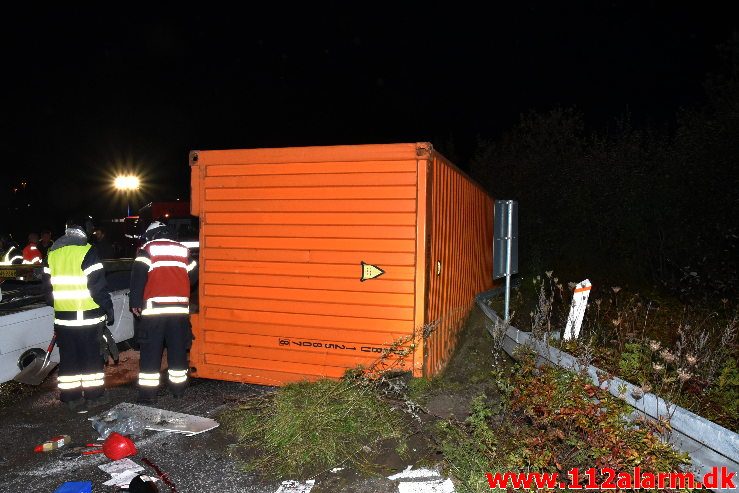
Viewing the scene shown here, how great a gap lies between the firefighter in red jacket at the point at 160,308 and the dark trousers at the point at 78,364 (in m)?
0.41

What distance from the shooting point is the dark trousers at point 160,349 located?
5197mm

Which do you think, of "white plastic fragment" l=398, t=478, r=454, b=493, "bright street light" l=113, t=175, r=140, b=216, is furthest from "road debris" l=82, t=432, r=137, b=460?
"bright street light" l=113, t=175, r=140, b=216

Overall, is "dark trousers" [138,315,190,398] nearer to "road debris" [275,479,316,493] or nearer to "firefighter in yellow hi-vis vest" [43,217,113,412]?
"firefighter in yellow hi-vis vest" [43,217,113,412]

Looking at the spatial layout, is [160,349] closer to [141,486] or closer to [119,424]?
[119,424]

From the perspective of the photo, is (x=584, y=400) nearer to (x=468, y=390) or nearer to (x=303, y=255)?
(x=468, y=390)

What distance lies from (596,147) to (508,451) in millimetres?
14232

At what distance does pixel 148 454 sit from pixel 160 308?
1.57m

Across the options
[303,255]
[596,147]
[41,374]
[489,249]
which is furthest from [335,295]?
[596,147]

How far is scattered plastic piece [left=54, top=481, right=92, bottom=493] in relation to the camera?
3.45 m

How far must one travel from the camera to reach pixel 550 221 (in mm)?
17047

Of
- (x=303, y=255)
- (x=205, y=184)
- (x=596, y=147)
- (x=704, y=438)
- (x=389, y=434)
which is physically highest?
(x=596, y=147)

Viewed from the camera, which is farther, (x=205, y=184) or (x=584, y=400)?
(x=205, y=184)

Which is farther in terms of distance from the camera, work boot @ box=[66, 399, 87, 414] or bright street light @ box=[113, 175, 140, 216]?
bright street light @ box=[113, 175, 140, 216]

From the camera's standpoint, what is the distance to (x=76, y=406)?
508 cm
